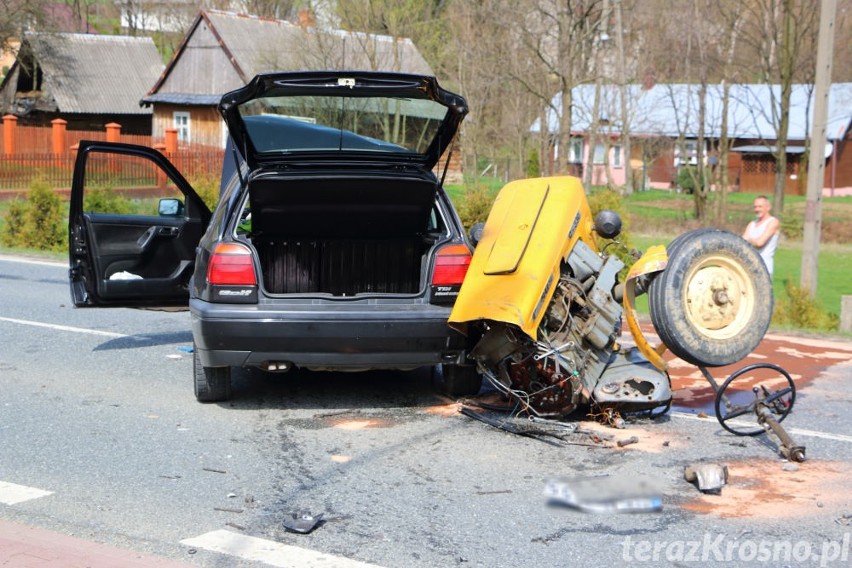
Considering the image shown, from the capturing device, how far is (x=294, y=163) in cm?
713

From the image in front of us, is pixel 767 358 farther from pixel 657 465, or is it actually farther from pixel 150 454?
pixel 150 454

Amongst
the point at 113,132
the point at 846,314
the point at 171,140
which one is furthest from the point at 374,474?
the point at 113,132

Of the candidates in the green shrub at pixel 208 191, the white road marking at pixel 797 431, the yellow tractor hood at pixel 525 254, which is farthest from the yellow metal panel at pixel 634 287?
the green shrub at pixel 208 191

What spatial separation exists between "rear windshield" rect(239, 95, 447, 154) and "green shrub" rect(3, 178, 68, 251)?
43.0 ft

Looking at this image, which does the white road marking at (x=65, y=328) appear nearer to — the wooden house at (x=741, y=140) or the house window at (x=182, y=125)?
the wooden house at (x=741, y=140)

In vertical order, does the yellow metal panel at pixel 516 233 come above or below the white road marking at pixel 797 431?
above

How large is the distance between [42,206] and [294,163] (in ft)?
44.9

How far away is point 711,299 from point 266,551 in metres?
3.15

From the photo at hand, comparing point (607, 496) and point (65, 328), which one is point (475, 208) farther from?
point (607, 496)

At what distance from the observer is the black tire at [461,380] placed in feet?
24.0

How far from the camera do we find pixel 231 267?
21.6ft

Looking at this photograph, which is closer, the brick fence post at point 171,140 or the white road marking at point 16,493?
the white road marking at point 16,493

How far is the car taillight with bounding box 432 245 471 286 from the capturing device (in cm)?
678

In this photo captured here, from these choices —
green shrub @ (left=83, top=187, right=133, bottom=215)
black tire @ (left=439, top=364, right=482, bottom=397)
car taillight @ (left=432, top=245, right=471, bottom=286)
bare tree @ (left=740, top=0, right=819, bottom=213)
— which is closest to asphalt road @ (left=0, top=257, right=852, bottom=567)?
black tire @ (left=439, top=364, right=482, bottom=397)
